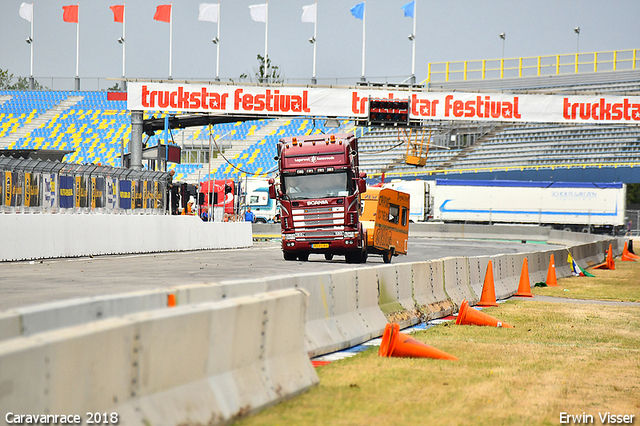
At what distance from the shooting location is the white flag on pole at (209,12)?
51844mm

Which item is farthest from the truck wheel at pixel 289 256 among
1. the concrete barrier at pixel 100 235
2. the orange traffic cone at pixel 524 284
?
the orange traffic cone at pixel 524 284

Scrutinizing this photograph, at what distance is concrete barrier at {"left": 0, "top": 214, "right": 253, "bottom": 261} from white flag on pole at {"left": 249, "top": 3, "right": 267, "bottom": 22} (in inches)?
887

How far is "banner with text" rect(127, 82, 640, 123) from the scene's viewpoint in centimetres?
4062

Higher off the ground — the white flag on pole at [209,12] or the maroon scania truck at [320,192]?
the white flag on pole at [209,12]

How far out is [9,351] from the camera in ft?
12.5

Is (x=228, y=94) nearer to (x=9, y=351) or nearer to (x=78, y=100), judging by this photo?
(x=9, y=351)

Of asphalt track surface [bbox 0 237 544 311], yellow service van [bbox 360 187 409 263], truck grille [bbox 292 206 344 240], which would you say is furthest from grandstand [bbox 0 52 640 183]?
asphalt track surface [bbox 0 237 544 311]

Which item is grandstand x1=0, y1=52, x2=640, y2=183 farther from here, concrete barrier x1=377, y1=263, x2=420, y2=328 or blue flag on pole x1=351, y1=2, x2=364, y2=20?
concrete barrier x1=377, y1=263, x2=420, y2=328

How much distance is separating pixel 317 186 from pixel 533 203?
39950 mm

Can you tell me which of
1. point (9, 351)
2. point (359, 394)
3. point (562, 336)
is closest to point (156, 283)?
point (562, 336)

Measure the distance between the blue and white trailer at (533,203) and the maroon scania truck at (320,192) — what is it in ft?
125

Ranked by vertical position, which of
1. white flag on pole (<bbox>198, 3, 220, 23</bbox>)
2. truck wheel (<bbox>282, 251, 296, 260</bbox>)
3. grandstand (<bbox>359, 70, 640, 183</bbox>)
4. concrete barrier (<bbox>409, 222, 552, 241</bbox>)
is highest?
white flag on pole (<bbox>198, 3, 220, 23</bbox>)

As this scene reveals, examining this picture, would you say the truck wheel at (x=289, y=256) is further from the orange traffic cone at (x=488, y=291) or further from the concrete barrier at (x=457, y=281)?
the orange traffic cone at (x=488, y=291)

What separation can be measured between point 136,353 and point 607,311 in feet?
40.0
